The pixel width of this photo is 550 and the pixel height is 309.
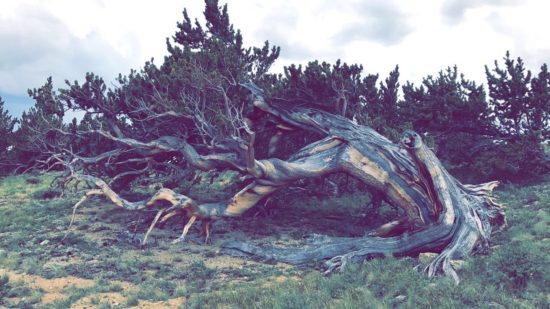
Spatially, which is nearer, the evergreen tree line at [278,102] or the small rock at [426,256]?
the small rock at [426,256]

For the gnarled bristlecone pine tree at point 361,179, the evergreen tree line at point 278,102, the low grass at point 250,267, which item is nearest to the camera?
the low grass at point 250,267

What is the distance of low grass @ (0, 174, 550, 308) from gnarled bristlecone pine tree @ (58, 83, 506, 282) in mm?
634

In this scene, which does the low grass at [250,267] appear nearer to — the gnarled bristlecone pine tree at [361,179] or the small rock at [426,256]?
the gnarled bristlecone pine tree at [361,179]

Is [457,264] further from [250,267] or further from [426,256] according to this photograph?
[250,267]

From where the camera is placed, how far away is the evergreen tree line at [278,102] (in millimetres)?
16062

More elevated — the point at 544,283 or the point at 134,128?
the point at 134,128

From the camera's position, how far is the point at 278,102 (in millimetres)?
16828

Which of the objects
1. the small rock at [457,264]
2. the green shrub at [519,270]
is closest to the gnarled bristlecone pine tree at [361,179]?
the small rock at [457,264]

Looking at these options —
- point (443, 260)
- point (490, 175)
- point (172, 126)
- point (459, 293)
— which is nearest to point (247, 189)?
point (172, 126)

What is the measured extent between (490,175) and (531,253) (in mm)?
14898

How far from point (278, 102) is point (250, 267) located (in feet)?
22.6

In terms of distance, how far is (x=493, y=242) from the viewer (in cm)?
1263

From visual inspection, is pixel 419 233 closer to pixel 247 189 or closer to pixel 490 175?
pixel 247 189

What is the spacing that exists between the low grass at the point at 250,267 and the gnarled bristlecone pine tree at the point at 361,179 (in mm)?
634
